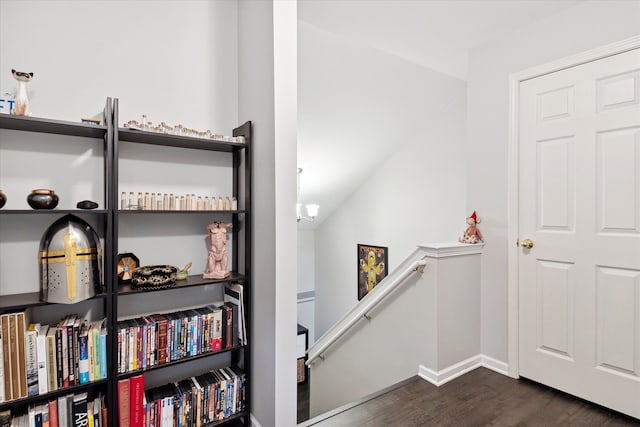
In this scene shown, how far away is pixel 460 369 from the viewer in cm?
243

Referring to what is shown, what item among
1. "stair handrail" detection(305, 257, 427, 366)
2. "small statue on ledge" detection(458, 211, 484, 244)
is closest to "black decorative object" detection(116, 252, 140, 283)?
"stair handrail" detection(305, 257, 427, 366)

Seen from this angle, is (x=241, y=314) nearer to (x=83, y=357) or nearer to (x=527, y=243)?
(x=83, y=357)

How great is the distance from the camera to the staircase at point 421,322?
232cm

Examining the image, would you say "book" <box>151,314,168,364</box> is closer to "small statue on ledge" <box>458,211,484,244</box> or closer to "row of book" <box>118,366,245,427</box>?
"row of book" <box>118,366,245,427</box>

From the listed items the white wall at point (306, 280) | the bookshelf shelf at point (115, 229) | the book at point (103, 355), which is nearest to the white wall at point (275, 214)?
the bookshelf shelf at point (115, 229)

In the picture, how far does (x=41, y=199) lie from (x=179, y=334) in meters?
0.83

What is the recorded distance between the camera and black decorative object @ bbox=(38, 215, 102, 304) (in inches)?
53.6

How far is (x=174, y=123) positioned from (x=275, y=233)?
83cm

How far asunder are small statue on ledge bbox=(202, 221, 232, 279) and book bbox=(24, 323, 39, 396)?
0.71 meters

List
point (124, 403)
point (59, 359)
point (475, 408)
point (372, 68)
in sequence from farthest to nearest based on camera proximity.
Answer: point (372, 68) → point (475, 408) → point (124, 403) → point (59, 359)

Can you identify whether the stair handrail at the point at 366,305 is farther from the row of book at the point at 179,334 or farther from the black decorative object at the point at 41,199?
the black decorative object at the point at 41,199

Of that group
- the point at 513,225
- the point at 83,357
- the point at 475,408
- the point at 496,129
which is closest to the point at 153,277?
the point at 83,357

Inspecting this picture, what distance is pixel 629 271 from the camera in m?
1.93

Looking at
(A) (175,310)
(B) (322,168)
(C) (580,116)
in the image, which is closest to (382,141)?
(B) (322,168)
